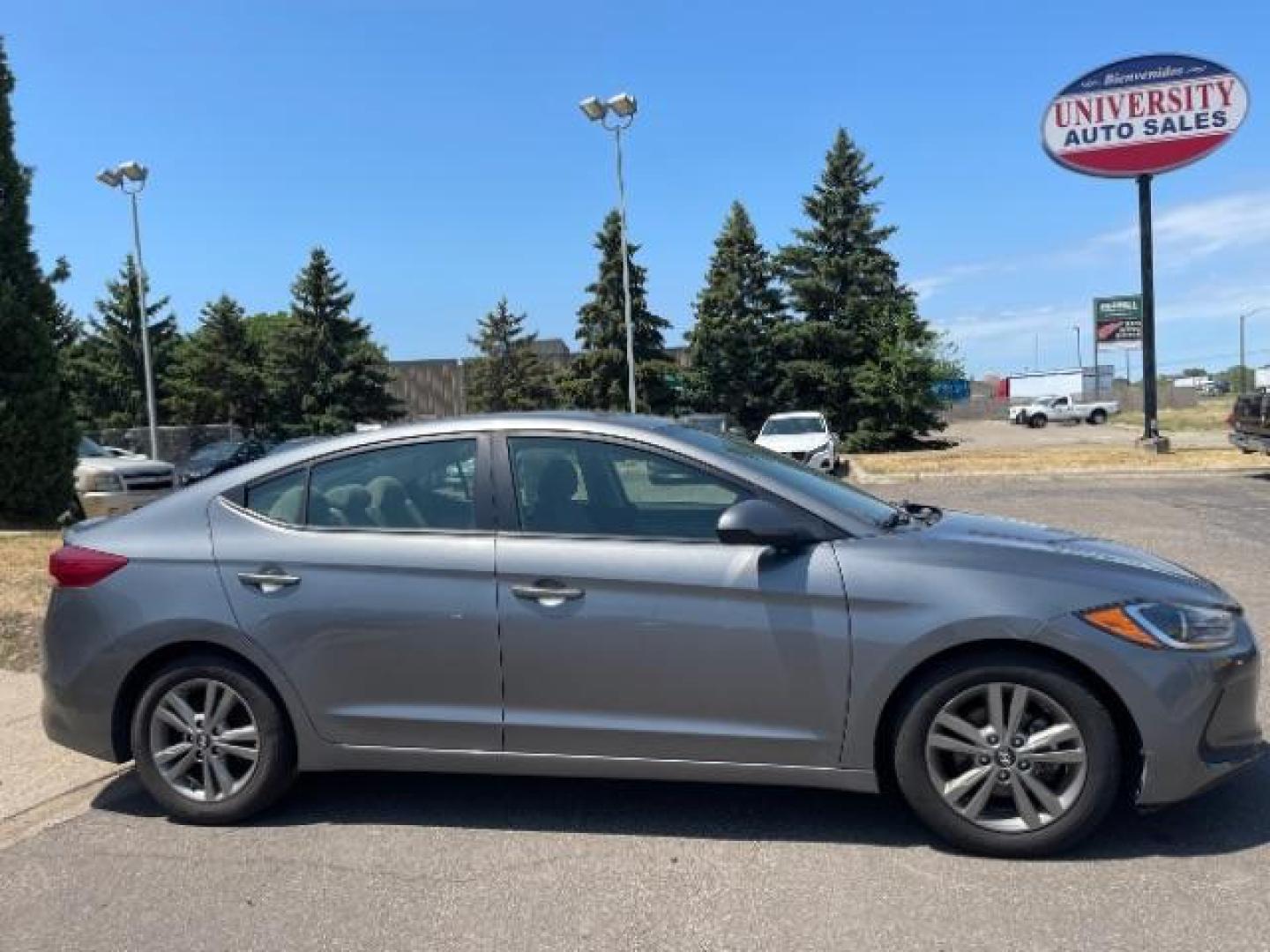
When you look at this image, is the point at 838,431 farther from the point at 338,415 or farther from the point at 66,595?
the point at 66,595

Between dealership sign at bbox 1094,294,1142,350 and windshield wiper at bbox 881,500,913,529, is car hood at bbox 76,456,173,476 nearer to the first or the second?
windshield wiper at bbox 881,500,913,529

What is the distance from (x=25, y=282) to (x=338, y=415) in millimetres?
30502

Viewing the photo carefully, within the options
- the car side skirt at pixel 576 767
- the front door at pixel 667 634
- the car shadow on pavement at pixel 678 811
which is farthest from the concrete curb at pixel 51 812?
the front door at pixel 667 634

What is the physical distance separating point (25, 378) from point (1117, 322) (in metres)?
59.2

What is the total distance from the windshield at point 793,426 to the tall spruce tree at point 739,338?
54.4 feet

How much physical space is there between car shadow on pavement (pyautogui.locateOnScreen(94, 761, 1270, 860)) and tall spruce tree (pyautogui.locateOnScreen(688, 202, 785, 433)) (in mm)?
38626

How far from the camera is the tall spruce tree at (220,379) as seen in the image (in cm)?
4762

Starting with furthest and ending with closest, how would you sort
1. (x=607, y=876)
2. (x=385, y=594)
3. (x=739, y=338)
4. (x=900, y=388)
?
(x=739, y=338)
(x=900, y=388)
(x=385, y=594)
(x=607, y=876)

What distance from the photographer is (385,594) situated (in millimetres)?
4137

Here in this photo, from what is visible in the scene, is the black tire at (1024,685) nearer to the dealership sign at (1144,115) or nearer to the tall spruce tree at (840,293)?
the dealership sign at (1144,115)

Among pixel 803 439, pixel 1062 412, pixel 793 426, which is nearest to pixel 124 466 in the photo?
pixel 803 439

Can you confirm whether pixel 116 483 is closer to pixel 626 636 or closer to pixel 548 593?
pixel 548 593

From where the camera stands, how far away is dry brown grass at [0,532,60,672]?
7.03 metres

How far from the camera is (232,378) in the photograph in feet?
156
